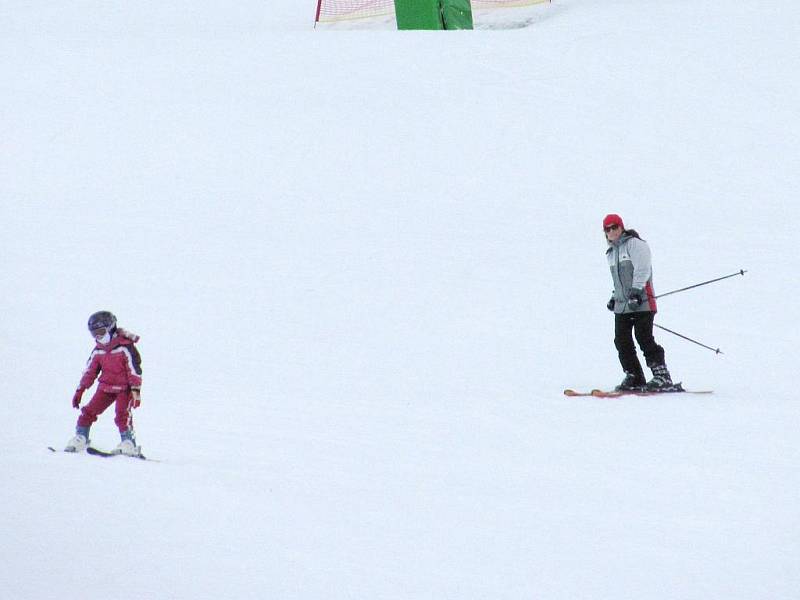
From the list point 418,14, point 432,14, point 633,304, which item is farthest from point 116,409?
point 418,14

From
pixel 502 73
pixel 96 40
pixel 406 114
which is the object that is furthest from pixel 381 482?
pixel 96 40

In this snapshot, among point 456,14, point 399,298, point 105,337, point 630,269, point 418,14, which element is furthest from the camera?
point 456,14

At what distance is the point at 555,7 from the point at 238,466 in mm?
19809

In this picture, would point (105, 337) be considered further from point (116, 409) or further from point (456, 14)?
point (456, 14)

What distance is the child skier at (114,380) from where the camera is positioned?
7.16 metres

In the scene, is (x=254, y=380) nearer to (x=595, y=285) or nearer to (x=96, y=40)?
(x=595, y=285)

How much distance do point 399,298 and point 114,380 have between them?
5804mm

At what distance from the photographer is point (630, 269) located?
896cm

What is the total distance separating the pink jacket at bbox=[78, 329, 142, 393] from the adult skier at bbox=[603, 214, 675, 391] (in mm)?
4013

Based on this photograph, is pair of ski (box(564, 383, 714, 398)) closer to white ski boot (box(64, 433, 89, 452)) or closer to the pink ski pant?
the pink ski pant

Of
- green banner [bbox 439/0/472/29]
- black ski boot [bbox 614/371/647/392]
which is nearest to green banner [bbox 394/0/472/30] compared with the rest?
green banner [bbox 439/0/472/29]

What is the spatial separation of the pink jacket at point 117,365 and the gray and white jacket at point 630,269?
4051mm

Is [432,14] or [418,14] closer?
[432,14]

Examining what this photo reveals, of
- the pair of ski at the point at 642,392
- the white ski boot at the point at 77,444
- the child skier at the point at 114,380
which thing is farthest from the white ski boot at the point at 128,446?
the pair of ski at the point at 642,392
